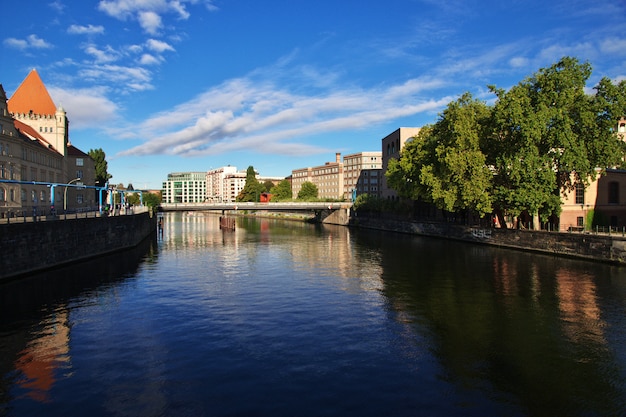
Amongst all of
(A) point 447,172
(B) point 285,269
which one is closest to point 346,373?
(B) point 285,269

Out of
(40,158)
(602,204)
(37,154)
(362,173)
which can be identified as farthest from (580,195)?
(362,173)

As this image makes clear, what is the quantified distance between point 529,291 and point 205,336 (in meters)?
23.7

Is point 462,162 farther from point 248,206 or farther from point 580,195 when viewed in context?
point 248,206

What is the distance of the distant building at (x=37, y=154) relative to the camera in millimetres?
64938

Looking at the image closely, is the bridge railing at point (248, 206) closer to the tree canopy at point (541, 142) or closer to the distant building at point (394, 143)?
the distant building at point (394, 143)

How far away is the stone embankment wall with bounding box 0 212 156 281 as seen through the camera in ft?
114

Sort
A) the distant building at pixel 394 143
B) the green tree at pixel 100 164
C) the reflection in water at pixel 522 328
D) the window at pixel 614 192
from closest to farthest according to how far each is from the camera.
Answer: the reflection in water at pixel 522 328 → the window at pixel 614 192 → the distant building at pixel 394 143 → the green tree at pixel 100 164

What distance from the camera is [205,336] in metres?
22.4

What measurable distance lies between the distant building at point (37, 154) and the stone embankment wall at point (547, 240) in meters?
56.3

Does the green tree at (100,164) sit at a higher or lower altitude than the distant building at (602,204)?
higher

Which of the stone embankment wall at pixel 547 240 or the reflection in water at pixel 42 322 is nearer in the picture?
the reflection in water at pixel 42 322

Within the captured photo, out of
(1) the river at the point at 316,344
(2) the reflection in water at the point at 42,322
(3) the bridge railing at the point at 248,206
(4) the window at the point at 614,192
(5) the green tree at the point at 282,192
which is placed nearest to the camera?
(1) the river at the point at 316,344

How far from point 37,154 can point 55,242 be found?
1761 inches

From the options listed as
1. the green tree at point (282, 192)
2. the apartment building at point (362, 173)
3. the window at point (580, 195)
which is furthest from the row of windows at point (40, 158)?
the apartment building at point (362, 173)
